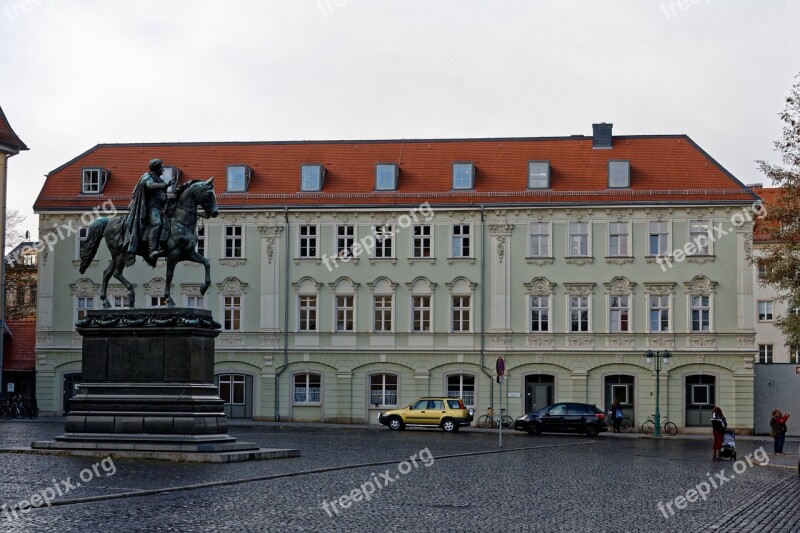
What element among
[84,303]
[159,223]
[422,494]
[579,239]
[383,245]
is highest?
[579,239]

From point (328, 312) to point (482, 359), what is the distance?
772 centimetres

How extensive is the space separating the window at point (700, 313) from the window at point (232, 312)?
2152 centimetres

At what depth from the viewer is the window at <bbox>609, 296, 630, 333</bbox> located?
190 ft

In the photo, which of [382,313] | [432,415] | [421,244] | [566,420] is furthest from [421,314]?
[566,420]

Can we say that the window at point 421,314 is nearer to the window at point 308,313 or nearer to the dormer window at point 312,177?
the window at point 308,313

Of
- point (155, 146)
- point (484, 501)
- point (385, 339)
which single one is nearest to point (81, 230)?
point (155, 146)

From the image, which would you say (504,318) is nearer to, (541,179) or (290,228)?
(541,179)

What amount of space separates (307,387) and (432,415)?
9.77m

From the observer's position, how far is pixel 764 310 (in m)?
83.4

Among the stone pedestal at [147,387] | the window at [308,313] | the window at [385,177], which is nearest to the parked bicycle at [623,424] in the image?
the window at [308,313]

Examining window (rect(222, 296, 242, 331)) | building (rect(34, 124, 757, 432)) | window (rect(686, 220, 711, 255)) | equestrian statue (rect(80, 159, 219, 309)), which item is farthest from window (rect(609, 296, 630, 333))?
equestrian statue (rect(80, 159, 219, 309))

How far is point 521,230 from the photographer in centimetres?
5906

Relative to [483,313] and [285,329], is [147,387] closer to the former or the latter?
[285,329]

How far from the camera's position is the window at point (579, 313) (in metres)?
58.2
